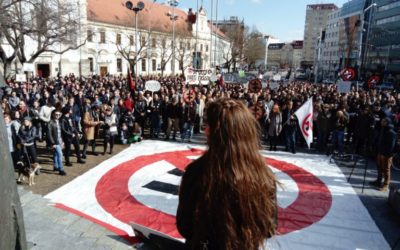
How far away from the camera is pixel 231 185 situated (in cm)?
200

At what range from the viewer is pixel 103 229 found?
6508 millimetres

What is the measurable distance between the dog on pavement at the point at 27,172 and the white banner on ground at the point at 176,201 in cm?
92

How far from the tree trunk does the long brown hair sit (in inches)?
41.5

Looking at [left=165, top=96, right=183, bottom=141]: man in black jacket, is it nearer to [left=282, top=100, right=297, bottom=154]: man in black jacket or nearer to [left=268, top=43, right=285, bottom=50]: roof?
[left=282, top=100, right=297, bottom=154]: man in black jacket

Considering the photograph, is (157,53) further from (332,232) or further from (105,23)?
(332,232)

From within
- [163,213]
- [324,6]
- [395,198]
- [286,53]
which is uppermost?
[324,6]

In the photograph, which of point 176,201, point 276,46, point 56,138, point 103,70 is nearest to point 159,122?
point 56,138

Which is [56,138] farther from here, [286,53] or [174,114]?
[286,53]

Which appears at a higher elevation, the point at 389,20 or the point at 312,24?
the point at 312,24

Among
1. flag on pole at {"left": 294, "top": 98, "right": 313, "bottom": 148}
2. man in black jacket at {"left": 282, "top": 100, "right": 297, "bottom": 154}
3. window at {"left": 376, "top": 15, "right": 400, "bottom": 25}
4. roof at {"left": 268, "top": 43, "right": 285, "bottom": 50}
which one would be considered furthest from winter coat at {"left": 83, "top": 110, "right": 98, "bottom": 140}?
roof at {"left": 268, "top": 43, "right": 285, "bottom": 50}

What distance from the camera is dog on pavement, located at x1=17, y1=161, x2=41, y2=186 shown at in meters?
9.07

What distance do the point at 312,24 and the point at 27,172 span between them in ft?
500

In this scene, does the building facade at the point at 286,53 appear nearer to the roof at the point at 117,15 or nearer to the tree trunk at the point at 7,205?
the roof at the point at 117,15

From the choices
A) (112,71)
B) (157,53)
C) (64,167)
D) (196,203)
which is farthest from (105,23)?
(196,203)
